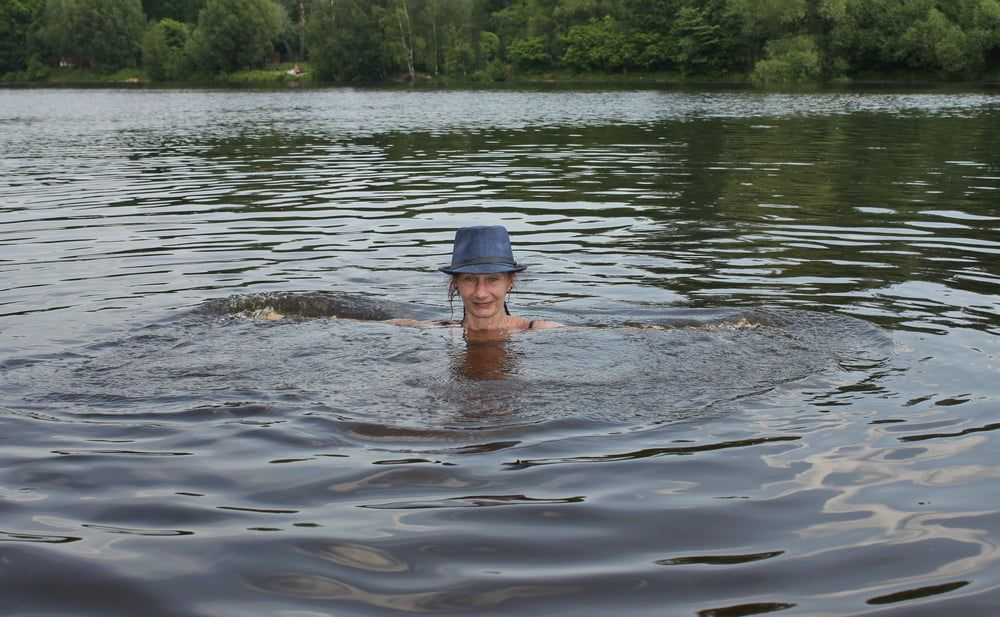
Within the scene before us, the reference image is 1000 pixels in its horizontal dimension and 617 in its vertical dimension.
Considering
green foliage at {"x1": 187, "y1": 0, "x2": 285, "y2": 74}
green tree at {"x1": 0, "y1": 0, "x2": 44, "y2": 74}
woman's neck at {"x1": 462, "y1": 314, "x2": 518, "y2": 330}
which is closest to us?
woman's neck at {"x1": 462, "y1": 314, "x2": 518, "y2": 330}

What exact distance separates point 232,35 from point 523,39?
112ft

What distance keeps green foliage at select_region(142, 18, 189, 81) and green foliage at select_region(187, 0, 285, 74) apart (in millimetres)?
2859

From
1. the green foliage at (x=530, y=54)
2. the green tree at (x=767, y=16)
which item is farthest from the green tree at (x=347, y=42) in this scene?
the green tree at (x=767, y=16)

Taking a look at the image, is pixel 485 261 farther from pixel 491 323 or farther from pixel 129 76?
pixel 129 76

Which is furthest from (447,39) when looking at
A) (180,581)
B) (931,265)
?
(180,581)

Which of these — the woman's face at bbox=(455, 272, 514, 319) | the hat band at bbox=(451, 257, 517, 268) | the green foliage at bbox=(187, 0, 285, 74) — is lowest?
the woman's face at bbox=(455, 272, 514, 319)

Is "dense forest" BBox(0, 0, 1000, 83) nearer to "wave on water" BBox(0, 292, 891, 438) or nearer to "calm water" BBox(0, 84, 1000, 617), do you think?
"calm water" BBox(0, 84, 1000, 617)

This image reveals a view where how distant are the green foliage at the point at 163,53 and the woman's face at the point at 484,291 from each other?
119 m

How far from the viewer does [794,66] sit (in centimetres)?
7575

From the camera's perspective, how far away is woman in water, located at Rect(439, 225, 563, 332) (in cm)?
740

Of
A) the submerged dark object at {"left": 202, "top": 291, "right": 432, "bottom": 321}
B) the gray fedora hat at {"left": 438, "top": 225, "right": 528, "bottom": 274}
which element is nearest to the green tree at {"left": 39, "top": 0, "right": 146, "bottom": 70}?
the submerged dark object at {"left": 202, "top": 291, "right": 432, "bottom": 321}

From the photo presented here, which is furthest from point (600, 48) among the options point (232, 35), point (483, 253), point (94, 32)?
point (483, 253)

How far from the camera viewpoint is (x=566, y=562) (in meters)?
4.29

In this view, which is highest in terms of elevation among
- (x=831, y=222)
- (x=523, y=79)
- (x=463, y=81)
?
(x=523, y=79)
